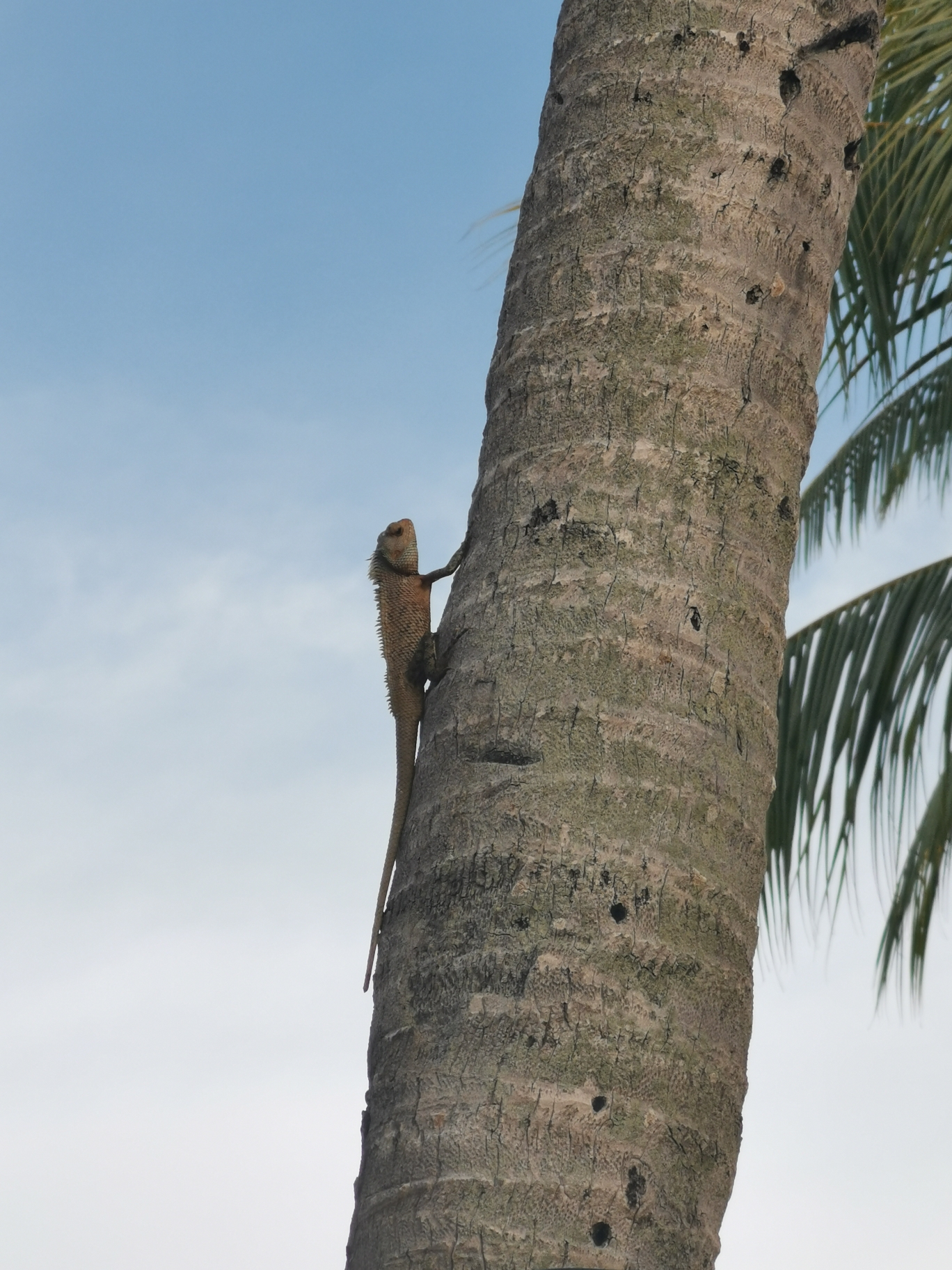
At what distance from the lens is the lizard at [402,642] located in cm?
269

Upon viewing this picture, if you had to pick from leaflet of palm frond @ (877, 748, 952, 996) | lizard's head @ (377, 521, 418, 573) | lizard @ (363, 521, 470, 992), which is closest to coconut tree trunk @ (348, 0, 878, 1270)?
lizard @ (363, 521, 470, 992)

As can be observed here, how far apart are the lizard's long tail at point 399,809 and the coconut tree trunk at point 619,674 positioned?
50 centimetres

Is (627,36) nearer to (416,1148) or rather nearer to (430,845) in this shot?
(430,845)

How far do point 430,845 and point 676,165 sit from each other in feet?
3.97

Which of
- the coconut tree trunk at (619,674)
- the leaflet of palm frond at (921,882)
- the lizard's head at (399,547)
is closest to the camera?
the coconut tree trunk at (619,674)

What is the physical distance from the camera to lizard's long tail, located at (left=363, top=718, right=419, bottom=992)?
2627 mm

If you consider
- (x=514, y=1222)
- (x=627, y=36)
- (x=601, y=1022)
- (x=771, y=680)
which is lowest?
(x=514, y=1222)

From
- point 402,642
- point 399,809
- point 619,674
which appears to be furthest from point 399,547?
point 619,674

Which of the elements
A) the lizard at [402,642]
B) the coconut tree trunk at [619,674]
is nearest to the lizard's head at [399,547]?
the lizard at [402,642]

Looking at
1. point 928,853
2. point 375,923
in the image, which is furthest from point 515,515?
point 928,853

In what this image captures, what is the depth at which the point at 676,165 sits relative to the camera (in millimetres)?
2420

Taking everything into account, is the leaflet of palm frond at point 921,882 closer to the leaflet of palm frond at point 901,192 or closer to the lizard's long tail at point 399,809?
the leaflet of palm frond at point 901,192

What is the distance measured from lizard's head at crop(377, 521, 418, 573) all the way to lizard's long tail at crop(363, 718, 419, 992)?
1.03 meters

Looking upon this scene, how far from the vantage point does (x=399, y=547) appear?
13.2 ft
